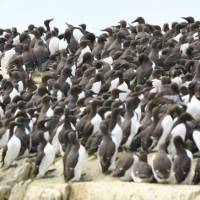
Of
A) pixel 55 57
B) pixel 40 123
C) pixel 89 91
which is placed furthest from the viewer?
pixel 55 57

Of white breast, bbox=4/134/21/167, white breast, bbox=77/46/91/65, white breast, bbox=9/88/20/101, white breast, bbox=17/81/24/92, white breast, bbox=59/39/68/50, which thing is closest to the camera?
white breast, bbox=4/134/21/167

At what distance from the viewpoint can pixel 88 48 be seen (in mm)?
30422

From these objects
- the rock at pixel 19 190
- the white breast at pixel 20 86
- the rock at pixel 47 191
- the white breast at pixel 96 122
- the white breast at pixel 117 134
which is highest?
the white breast at pixel 117 134

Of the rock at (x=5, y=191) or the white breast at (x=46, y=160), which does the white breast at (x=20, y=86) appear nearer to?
the white breast at (x=46, y=160)

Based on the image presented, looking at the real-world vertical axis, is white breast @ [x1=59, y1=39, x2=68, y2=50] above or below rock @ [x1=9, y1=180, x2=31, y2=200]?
below

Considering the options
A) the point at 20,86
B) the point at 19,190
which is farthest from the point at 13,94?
the point at 19,190

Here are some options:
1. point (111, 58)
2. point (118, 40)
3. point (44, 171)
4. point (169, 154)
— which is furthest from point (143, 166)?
point (118, 40)

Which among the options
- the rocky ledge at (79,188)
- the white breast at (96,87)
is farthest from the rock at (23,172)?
the white breast at (96,87)

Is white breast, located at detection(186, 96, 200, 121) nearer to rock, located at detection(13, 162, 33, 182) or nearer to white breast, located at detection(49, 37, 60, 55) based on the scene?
rock, located at detection(13, 162, 33, 182)

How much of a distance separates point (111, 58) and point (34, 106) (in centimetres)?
511

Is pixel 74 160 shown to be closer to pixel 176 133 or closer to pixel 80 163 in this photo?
pixel 80 163

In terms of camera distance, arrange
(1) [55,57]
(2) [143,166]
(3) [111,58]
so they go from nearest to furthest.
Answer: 1. (2) [143,166]
2. (3) [111,58]
3. (1) [55,57]

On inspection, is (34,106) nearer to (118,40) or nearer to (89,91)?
(89,91)

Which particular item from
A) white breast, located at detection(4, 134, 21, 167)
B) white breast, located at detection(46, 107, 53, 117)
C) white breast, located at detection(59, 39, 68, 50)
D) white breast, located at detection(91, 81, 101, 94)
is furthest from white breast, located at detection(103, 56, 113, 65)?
white breast, located at detection(4, 134, 21, 167)
